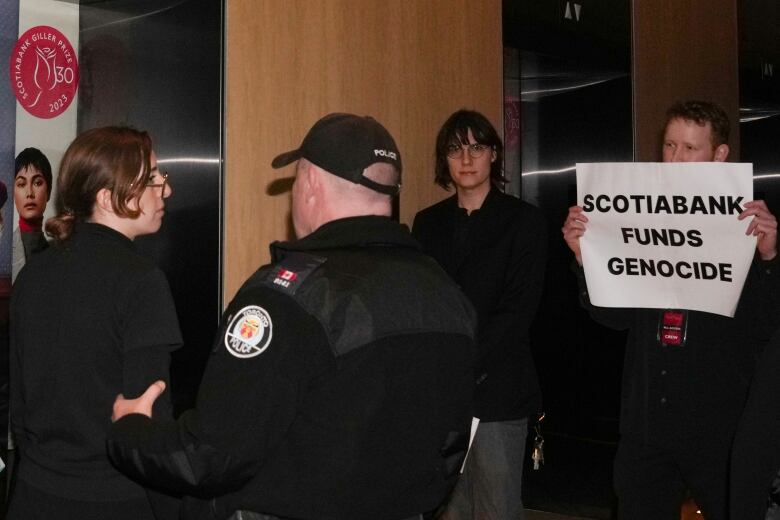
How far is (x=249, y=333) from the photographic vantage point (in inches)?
70.3

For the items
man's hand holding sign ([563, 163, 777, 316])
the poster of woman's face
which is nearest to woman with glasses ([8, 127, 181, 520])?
the poster of woman's face

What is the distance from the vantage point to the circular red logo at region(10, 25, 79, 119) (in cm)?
326

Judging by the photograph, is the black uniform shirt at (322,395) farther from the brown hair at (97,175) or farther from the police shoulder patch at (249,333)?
the brown hair at (97,175)

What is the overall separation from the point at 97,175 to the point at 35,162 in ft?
3.61

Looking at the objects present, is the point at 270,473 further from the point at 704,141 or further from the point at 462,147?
the point at 462,147

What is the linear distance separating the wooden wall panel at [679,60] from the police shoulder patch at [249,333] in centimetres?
497

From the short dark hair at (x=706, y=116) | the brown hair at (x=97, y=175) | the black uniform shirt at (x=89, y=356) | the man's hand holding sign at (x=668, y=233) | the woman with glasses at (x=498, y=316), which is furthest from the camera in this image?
the woman with glasses at (x=498, y=316)

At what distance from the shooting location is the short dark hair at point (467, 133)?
3.89 meters

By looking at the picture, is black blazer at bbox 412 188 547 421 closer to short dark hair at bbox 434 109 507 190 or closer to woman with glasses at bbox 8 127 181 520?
short dark hair at bbox 434 109 507 190

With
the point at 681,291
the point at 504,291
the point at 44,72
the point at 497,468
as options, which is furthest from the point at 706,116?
the point at 44,72

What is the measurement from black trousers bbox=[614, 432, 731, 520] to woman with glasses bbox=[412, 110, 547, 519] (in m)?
0.53

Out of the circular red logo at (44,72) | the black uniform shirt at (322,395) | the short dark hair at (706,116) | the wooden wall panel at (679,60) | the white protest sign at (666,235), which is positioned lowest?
the black uniform shirt at (322,395)

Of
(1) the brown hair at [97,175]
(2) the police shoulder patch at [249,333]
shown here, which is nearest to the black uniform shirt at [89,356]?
(1) the brown hair at [97,175]

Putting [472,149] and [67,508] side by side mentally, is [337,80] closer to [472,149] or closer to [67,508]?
[472,149]
